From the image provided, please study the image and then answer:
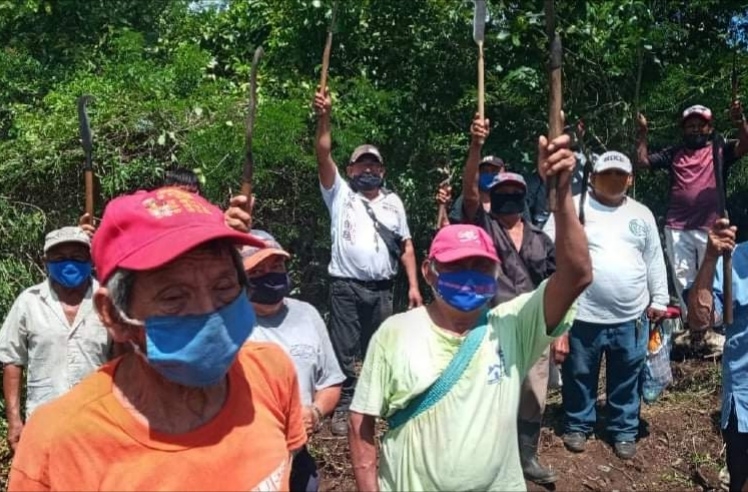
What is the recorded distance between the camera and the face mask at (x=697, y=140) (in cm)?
665

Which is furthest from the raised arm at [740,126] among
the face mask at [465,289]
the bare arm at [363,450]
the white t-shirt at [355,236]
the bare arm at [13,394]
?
the bare arm at [13,394]

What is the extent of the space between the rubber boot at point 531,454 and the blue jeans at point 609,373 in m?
0.61

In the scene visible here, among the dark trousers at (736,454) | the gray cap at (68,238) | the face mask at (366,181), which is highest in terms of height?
the face mask at (366,181)

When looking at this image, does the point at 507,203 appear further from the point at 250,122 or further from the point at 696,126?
the point at 250,122

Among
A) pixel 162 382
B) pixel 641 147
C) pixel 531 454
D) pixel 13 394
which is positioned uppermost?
pixel 641 147

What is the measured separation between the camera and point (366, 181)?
6.13 meters

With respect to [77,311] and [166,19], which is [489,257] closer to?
[77,311]

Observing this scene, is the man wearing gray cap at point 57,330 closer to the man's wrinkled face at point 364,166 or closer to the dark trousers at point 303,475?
the dark trousers at point 303,475

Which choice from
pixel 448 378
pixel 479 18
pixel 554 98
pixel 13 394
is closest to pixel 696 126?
pixel 479 18

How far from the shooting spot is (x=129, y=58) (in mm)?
8539

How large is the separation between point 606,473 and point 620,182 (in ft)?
6.25

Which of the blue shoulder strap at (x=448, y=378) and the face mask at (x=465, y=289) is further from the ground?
the face mask at (x=465, y=289)

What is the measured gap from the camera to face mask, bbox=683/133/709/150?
21.8 ft

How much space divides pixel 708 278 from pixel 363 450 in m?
1.69
